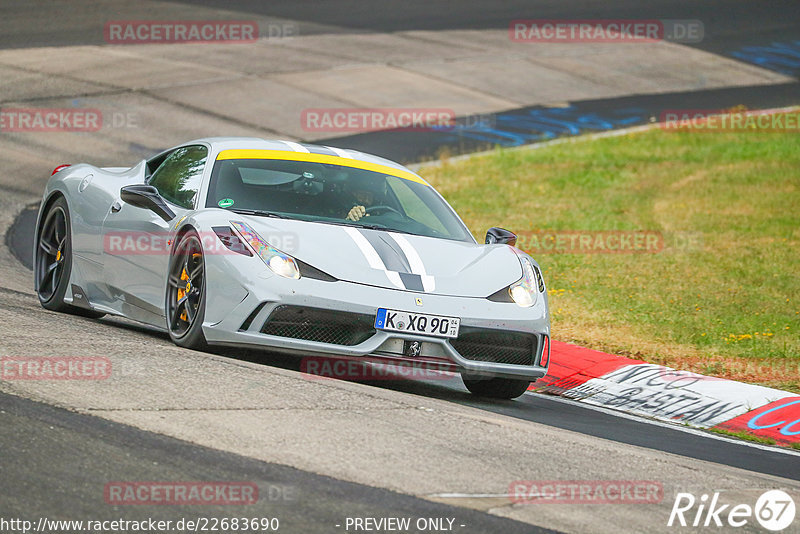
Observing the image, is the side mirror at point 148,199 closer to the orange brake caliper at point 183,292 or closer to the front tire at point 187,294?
the front tire at point 187,294

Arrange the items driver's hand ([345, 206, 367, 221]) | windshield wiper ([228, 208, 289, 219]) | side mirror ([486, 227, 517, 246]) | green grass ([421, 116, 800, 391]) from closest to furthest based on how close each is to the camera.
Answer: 1. windshield wiper ([228, 208, 289, 219])
2. driver's hand ([345, 206, 367, 221])
3. side mirror ([486, 227, 517, 246])
4. green grass ([421, 116, 800, 391])

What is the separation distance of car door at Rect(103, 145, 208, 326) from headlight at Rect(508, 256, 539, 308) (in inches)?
82.3

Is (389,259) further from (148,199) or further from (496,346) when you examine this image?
(148,199)

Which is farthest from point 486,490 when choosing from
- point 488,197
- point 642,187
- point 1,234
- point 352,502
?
point 642,187

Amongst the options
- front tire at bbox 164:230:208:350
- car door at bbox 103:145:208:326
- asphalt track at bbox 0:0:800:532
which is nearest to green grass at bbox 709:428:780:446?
asphalt track at bbox 0:0:800:532

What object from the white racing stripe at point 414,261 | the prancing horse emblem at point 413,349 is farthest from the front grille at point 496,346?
A: the white racing stripe at point 414,261

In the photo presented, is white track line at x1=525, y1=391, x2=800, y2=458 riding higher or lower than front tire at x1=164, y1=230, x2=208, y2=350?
lower

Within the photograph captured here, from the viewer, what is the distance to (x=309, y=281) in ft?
22.1

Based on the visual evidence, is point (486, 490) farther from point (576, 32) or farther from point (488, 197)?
point (576, 32)

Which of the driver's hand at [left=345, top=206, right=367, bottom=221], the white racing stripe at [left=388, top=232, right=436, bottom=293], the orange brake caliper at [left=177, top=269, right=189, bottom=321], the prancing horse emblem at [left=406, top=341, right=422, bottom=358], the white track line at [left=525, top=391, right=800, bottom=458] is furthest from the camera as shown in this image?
the driver's hand at [left=345, top=206, right=367, bottom=221]

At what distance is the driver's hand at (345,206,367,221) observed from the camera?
773cm

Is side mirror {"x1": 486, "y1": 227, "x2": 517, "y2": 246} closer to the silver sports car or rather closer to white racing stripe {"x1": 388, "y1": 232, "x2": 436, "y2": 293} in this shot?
the silver sports car

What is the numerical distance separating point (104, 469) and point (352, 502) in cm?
95

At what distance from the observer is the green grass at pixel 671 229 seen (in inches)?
408
